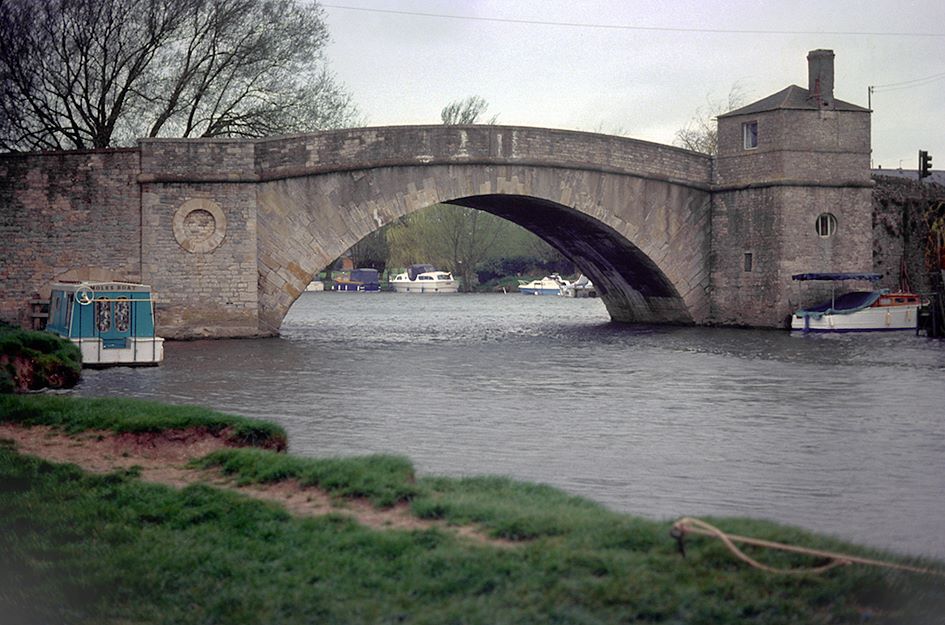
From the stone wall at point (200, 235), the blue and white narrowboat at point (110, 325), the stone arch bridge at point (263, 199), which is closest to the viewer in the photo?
the blue and white narrowboat at point (110, 325)

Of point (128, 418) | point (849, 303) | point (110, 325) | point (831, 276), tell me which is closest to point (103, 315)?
point (110, 325)

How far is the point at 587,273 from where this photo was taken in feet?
110

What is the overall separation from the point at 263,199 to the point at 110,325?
5650 mm

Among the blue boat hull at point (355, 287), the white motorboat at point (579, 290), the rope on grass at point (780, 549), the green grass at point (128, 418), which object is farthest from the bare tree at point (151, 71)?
the blue boat hull at point (355, 287)

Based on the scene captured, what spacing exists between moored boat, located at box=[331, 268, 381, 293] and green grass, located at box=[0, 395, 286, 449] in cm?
5627

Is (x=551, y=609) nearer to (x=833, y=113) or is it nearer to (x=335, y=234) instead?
(x=335, y=234)

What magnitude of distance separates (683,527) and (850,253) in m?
24.4

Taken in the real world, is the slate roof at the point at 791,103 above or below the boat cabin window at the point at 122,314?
above

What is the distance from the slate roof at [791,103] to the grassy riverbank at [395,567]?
72.5ft

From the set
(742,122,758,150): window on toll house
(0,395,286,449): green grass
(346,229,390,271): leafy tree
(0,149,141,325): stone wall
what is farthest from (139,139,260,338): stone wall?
(346,229,390,271): leafy tree

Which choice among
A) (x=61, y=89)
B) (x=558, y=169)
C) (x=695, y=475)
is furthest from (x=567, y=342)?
(x=695, y=475)

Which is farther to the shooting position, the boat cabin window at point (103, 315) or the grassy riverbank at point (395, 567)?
the boat cabin window at point (103, 315)

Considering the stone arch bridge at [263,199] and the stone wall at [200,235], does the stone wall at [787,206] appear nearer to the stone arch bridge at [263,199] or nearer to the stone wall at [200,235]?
the stone arch bridge at [263,199]

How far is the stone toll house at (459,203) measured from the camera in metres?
23.0
